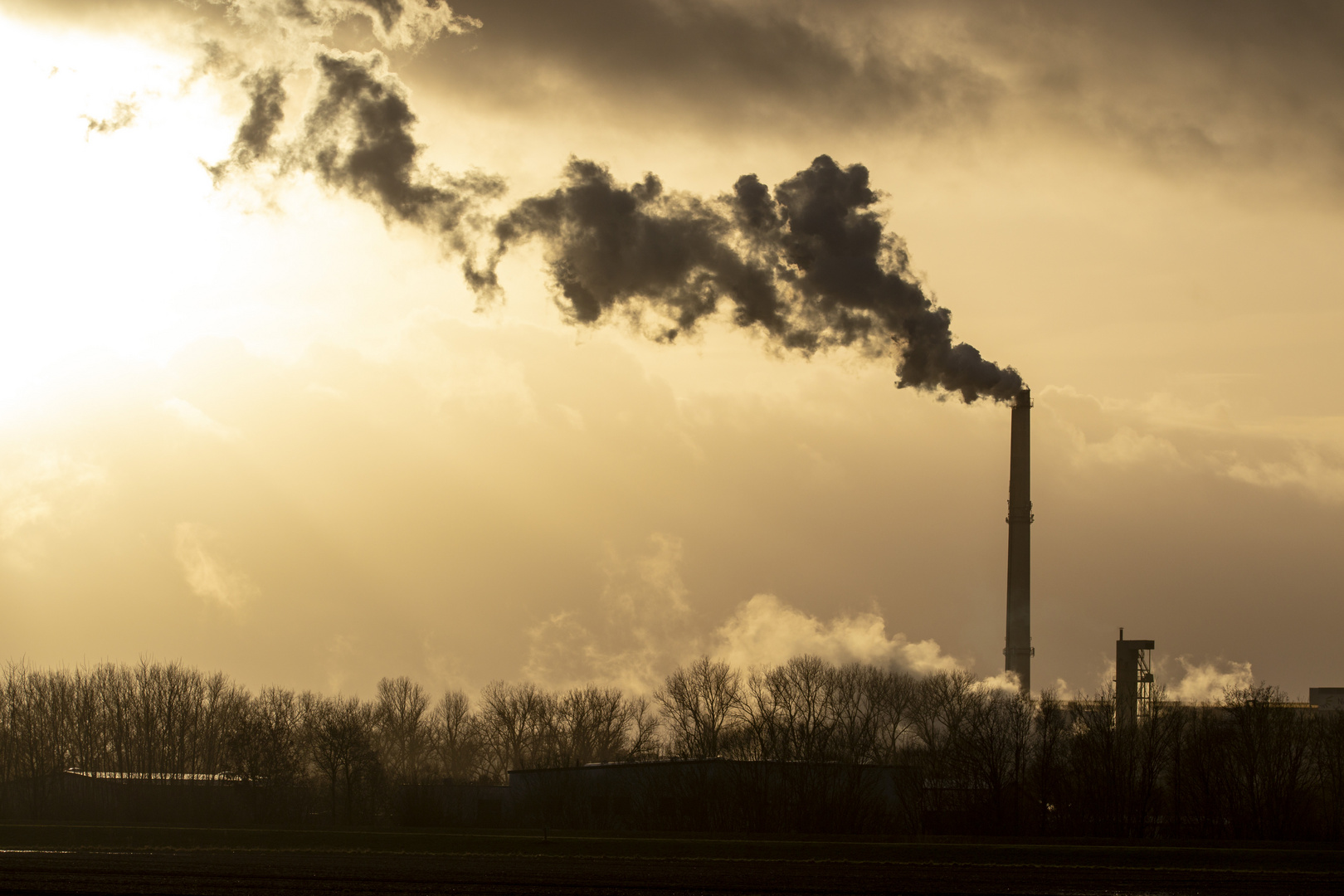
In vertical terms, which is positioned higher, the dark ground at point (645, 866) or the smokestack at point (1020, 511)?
the smokestack at point (1020, 511)

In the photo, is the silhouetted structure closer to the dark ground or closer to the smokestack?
the smokestack

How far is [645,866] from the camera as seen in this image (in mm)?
31734

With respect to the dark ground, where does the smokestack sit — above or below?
above

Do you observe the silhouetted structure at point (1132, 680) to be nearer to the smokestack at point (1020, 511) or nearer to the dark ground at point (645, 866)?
the smokestack at point (1020, 511)

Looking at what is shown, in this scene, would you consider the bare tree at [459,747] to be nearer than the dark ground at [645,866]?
No

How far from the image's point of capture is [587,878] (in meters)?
28.6

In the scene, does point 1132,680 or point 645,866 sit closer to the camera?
point 645,866

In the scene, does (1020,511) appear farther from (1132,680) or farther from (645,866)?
(645,866)

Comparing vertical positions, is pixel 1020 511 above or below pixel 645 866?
above

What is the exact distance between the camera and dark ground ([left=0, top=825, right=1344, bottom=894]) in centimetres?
2675

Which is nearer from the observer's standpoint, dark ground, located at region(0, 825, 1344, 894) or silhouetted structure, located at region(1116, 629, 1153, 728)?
dark ground, located at region(0, 825, 1344, 894)

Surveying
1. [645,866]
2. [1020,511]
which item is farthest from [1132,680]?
[645,866]

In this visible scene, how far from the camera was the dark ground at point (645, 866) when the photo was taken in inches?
1053

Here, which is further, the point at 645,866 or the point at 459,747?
the point at 459,747
